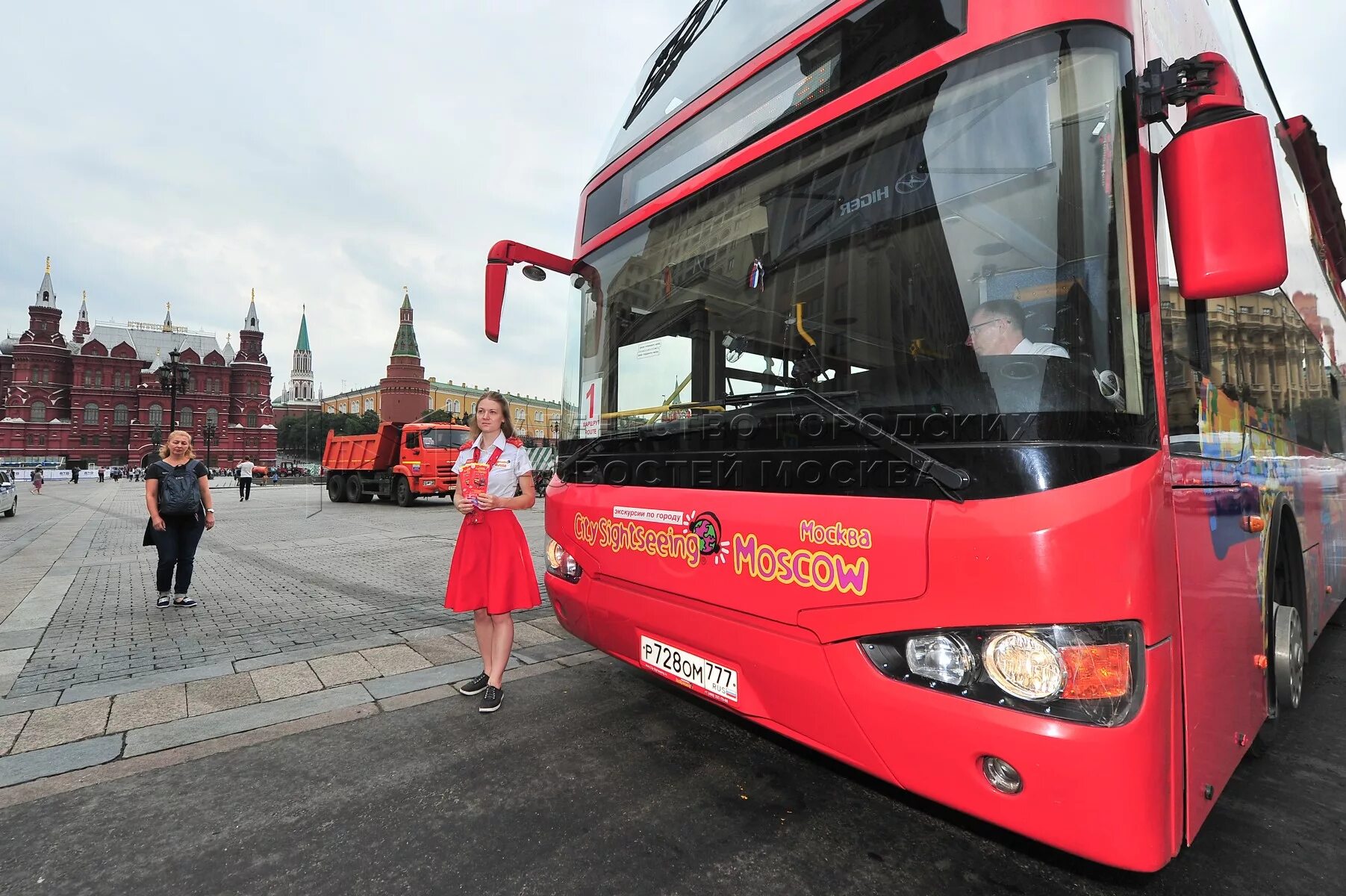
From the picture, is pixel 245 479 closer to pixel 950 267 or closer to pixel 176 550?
pixel 176 550

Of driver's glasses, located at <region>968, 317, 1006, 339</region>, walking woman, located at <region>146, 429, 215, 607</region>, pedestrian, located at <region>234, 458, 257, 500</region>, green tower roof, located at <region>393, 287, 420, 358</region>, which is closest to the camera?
driver's glasses, located at <region>968, 317, 1006, 339</region>

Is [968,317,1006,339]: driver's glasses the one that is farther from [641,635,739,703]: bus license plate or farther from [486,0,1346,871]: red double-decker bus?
[641,635,739,703]: bus license plate

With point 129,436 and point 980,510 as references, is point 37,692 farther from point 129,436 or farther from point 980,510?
point 129,436

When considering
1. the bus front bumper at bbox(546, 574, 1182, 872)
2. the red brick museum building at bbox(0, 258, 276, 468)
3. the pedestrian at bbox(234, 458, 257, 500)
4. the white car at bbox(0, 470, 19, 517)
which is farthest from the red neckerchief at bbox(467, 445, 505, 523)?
the red brick museum building at bbox(0, 258, 276, 468)

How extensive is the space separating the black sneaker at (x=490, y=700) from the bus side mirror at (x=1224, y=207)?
3.44 meters

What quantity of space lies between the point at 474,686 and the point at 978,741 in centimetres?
297

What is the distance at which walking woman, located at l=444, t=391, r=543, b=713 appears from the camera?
3512mm

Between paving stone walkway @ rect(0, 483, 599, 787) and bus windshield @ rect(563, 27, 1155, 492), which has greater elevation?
bus windshield @ rect(563, 27, 1155, 492)

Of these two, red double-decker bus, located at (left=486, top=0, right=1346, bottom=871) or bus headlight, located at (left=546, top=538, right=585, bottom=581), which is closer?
red double-decker bus, located at (left=486, top=0, right=1346, bottom=871)

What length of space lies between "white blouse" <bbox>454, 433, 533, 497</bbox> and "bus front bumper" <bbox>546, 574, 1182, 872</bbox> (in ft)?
5.55

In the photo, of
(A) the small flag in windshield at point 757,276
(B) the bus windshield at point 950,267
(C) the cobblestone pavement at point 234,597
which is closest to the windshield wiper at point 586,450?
(B) the bus windshield at point 950,267

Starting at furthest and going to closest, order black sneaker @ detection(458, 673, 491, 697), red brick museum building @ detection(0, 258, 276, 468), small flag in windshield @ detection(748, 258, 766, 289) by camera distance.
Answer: red brick museum building @ detection(0, 258, 276, 468) → black sneaker @ detection(458, 673, 491, 697) → small flag in windshield @ detection(748, 258, 766, 289)

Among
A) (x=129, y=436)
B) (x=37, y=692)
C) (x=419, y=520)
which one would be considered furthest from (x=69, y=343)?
(x=37, y=692)

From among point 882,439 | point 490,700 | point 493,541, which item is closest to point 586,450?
point 493,541
